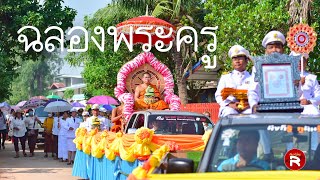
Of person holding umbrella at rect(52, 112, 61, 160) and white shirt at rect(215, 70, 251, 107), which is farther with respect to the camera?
person holding umbrella at rect(52, 112, 61, 160)

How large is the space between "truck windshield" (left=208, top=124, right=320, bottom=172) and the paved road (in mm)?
11418

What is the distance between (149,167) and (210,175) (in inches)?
19.2

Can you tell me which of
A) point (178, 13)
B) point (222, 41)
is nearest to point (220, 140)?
point (222, 41)

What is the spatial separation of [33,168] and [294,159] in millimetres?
15039

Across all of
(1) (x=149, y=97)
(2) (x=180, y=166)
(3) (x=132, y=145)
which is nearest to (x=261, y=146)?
(2) (x=180, y=166)

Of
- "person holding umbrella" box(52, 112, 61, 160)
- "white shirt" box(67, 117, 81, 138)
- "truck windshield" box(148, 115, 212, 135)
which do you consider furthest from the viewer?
"person holding umbrella" box(52, 112, 61, 160)

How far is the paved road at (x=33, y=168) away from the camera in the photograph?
18.3 meters

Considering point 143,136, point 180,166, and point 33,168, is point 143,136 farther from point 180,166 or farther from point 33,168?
point 33,168

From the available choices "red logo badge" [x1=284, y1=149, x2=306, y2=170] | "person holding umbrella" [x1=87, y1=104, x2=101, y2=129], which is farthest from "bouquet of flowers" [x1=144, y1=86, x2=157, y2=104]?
"red logo badge" [x1=284, y1=149, x2=306, y2=170]

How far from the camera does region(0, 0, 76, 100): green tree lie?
87.2ft

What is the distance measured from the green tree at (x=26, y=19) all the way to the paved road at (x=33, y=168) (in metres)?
3.09

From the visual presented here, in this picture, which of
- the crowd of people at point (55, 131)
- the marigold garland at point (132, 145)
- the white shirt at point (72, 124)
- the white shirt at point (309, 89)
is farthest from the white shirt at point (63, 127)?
the white shirt at point (309, 89)

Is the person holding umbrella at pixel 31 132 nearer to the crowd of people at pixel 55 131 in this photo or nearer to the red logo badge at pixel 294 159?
the crowd of people at pixel 55 131

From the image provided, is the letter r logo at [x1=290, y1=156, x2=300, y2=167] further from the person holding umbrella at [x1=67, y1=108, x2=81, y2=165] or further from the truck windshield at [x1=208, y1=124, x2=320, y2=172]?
the person holding umbrella at [x1=67, y1=108, x2=81, y2=165]
